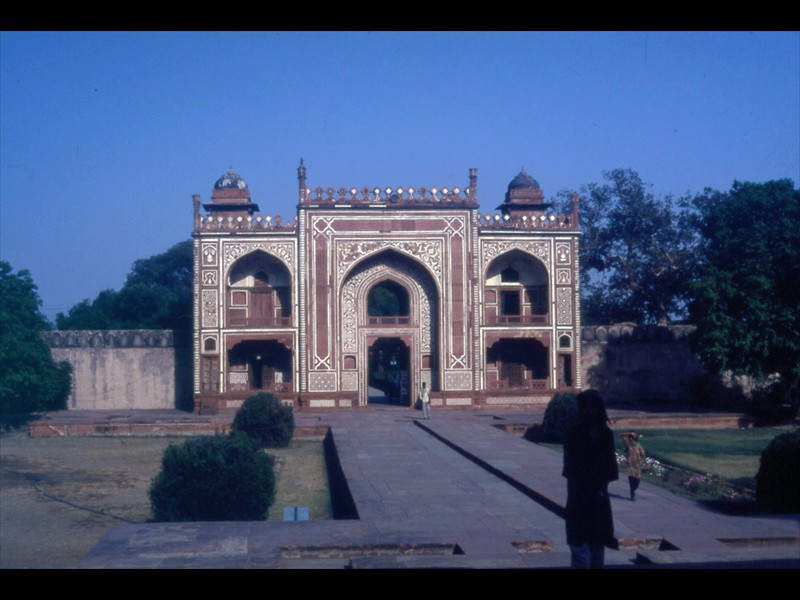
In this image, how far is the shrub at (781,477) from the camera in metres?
8.88

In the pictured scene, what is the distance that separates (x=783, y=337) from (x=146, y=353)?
17.4 meters

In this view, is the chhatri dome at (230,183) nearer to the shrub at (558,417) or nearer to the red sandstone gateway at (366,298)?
the red sandstone gateway at (366,298)

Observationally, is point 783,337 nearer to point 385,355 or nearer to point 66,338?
point 66,338

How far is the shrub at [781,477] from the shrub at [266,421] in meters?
10.1

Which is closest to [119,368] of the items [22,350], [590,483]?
[22,350]

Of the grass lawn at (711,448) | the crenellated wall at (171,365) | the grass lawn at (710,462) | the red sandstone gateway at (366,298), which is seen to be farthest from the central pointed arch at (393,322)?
the grass lawn at (711,448)

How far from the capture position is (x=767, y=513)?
8992 mm

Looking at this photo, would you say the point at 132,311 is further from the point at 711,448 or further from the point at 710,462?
the point at 710,462

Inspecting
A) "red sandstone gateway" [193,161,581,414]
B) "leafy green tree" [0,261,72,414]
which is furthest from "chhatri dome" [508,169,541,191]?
"leafy green tree" [0,261,72,414]

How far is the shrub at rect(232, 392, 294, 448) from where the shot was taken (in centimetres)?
1702

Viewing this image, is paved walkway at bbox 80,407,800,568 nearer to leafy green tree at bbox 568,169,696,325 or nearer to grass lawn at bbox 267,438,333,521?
grass lawn at bbox 267,438,333,521

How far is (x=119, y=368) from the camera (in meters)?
25.4

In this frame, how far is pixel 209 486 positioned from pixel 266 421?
8.14m
